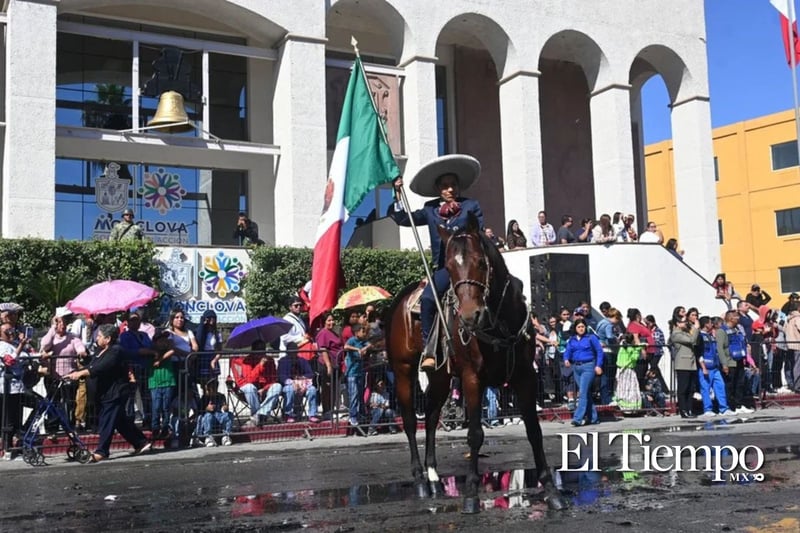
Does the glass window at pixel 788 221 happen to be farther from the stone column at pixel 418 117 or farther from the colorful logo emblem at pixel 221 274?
the colorful logo emblem at pixel 221 274

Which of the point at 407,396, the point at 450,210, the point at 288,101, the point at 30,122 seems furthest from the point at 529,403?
the point at 288,101

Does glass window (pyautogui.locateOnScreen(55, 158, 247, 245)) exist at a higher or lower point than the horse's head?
higher

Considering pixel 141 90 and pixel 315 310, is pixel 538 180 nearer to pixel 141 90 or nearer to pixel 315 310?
pixel 141 90

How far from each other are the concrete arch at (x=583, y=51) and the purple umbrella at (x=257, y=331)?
15.6m

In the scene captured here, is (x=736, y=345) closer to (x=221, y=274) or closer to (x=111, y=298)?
(x=221, y=274)

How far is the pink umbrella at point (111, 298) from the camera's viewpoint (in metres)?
15.3

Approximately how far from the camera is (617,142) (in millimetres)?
28688

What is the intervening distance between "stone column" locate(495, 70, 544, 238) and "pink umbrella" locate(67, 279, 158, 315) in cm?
1366

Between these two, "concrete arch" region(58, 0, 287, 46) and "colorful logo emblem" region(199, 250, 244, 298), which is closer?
"colorful logo emblem" region(199, 250, 244, 298)

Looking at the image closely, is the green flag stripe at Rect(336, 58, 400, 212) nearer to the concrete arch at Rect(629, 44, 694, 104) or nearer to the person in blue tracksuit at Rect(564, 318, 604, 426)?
the person in blue tracksuit at Rect(564, 318, 604, 426)

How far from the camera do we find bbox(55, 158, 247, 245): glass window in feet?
79.2

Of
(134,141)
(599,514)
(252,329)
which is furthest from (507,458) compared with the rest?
(134,141)

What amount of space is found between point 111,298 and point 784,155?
49717 mm

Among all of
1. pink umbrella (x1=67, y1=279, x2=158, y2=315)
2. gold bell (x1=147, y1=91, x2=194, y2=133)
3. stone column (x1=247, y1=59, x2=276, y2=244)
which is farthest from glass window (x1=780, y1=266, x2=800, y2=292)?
pink umbrella (x1=67, y1=279, x2=158, y2=315)
